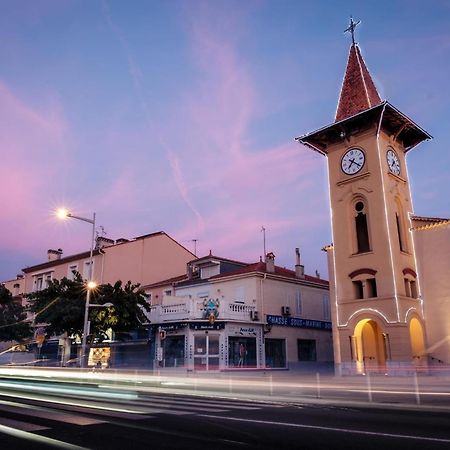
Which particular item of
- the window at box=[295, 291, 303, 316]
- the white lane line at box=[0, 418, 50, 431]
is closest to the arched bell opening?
the window at box=[295, 291, 303, 316]

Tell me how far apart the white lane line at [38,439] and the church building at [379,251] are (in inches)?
706

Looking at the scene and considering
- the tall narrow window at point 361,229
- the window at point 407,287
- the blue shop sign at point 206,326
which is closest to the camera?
the window at point 407,287

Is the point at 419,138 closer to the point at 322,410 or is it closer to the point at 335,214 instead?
the point at 335,214

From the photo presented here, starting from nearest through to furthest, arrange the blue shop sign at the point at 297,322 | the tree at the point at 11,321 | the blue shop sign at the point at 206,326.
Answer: the blue shop sign at the point at 206,326
the blue shop sign at the point at 297,322
the tree at the point at 11,321

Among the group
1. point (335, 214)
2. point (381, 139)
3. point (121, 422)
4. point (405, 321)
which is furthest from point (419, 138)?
point (121, 422)

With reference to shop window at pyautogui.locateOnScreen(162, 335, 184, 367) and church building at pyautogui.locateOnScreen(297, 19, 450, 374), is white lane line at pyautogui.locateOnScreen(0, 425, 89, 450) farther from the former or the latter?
shop window at pyautogui.locateOnScreen(162, 335, 184, 367)

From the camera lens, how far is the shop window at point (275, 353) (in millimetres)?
31562

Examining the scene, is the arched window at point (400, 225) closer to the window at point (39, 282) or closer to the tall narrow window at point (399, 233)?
the tall narrow window at point (399, 233)

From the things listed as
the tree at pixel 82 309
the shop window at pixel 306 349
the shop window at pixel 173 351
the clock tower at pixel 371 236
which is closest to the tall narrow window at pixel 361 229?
the clock tower at pixel 371 236

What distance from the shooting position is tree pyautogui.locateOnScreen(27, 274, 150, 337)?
92.7 ft

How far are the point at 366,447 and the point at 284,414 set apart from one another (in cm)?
427

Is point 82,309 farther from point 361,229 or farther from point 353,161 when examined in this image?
point 353,161

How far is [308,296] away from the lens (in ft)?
117

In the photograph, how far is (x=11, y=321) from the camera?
38844mm
